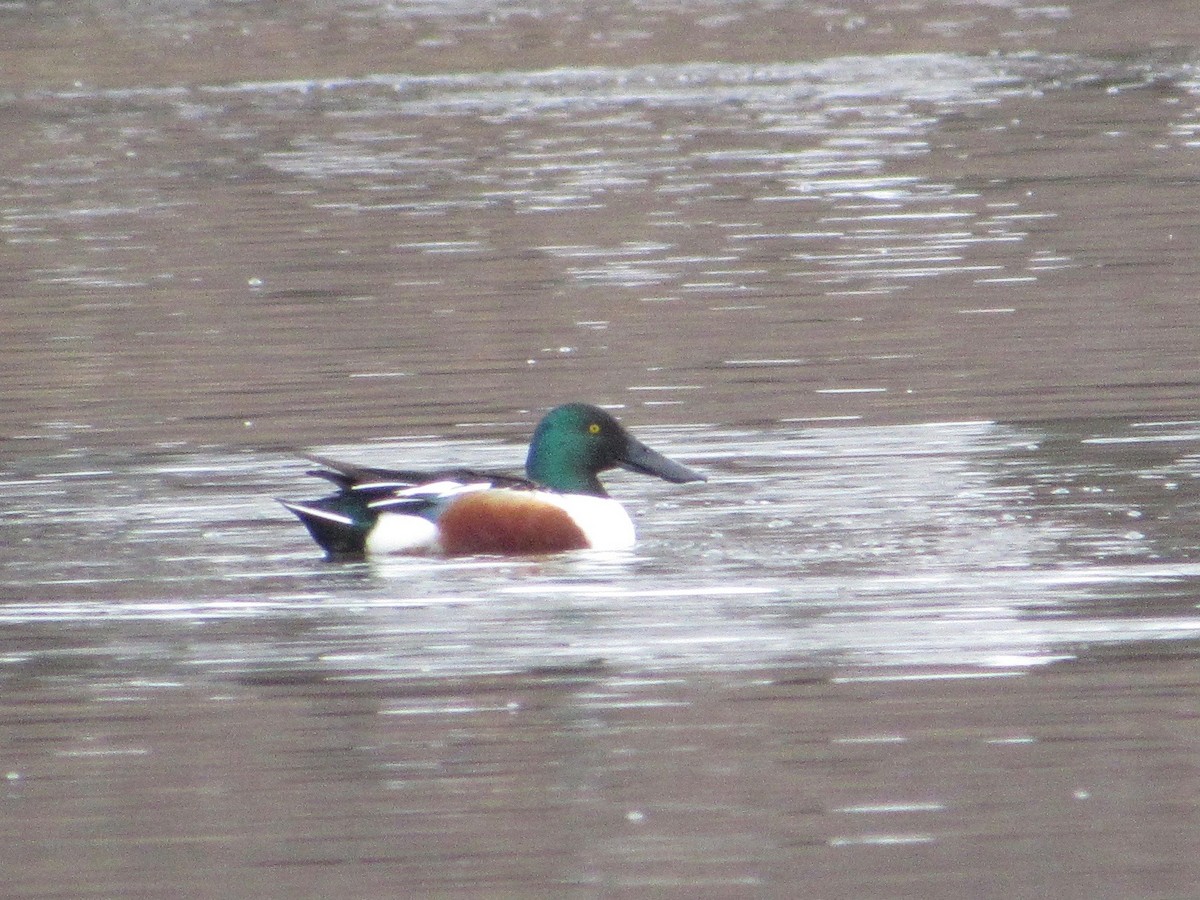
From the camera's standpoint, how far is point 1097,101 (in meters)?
26.5

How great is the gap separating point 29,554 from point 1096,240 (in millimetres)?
9842

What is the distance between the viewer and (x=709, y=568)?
9391 millimetres

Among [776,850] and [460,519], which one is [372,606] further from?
[776,850]

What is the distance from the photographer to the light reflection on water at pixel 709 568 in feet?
27.1

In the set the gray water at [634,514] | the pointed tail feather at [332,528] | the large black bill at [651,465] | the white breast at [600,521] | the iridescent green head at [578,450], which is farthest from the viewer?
the large black bill at [651,465]

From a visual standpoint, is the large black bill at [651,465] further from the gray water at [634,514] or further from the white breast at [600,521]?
the white breast at [600,521]

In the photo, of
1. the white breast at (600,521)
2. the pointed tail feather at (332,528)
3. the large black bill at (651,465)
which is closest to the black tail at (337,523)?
the pointed tail feather at (332,528)

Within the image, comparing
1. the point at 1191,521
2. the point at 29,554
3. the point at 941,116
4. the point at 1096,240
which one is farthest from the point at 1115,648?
the point at 941,116

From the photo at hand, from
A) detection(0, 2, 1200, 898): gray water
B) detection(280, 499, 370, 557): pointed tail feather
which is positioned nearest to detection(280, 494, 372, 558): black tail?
detection(280, 499, 370, 557): pointed tail feather

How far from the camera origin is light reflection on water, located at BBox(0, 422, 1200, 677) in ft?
27.1

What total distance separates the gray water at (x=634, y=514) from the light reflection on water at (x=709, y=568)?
0.03 metres

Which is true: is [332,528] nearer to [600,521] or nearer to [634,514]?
[600,521]

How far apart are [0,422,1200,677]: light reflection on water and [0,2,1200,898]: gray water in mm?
28

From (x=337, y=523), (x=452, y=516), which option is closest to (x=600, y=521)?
(x=452, y=516)
